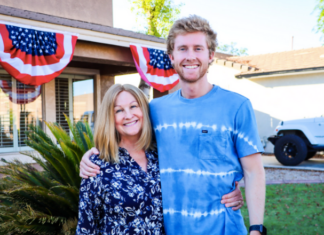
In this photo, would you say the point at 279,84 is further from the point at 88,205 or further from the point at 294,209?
the point at 88,205

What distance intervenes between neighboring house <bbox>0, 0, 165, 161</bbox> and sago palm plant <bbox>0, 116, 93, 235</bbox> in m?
3.41

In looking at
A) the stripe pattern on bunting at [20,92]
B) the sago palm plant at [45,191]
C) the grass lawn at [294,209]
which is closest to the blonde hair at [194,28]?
the sago palm plant at [45,191]

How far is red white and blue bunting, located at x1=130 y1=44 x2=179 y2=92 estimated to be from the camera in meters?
7.54

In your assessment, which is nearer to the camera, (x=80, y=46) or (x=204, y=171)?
(x=204, y=171)

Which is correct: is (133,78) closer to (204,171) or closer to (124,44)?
(124,44)

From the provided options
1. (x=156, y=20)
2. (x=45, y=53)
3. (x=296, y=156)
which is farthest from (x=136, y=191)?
(x=156, y=20)

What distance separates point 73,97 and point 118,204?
7.98 meters

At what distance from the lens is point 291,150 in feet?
34.7

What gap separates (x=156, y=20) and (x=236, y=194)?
23832mm

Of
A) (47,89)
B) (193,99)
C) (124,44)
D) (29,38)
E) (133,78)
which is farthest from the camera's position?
(133,78)

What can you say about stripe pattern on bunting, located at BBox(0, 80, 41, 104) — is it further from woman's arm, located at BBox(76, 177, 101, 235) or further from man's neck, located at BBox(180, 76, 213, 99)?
man's neck, located at BBox(180, 76, 213, 99)

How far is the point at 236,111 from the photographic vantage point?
1.97 m

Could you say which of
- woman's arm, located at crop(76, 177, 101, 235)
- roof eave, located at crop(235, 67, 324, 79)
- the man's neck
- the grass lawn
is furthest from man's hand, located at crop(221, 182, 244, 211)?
roof eave, located at crop(235, 67, 324, 79)

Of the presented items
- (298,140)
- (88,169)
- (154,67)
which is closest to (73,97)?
(154,67)
